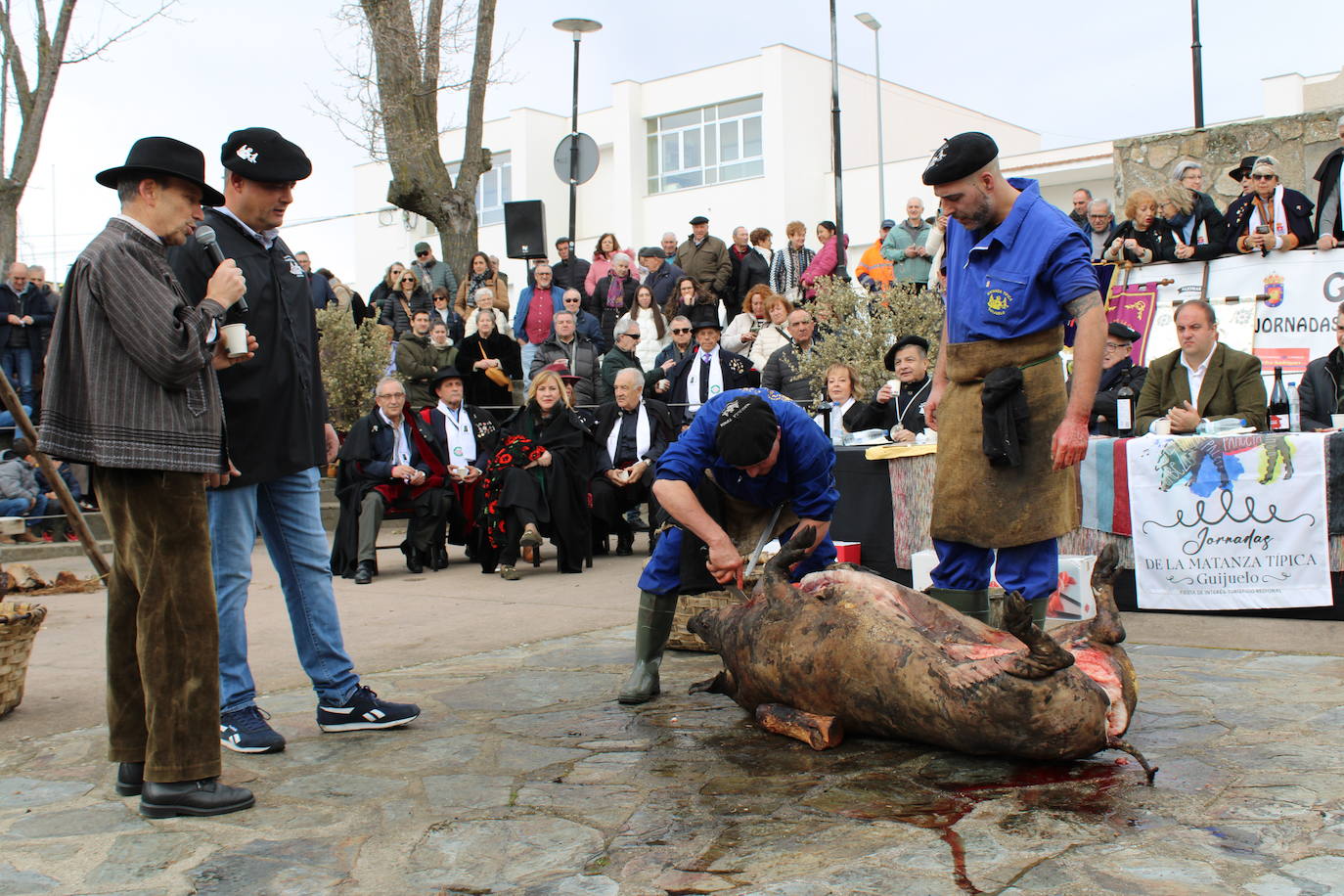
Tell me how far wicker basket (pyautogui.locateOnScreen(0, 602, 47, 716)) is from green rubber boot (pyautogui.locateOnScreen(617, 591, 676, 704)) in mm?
2231

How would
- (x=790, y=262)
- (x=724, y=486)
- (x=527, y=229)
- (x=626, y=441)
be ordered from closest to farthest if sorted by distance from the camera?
(x=724, y=486)
(x=626, y=441)
(x=790, y=262)
(x=527, y=229)

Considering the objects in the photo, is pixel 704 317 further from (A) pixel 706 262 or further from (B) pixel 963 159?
(B) pixel 963 159

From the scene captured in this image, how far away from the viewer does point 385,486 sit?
8938 mm

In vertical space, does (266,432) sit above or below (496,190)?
below

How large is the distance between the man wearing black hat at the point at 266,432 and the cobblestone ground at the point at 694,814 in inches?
10.1

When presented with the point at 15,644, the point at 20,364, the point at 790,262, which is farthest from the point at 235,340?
the point at 790,262

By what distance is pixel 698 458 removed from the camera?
4211 mm

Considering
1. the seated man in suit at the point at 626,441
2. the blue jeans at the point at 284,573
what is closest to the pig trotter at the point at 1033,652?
the blue jeans at the point at 284,573

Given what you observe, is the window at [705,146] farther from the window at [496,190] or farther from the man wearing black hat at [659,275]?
the man wearing black hat at [659,275]

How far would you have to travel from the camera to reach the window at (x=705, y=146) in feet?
101

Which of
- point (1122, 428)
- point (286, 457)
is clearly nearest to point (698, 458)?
point (286, 457)

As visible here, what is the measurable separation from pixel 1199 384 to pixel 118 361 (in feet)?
19.5

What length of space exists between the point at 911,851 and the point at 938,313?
7.80 m

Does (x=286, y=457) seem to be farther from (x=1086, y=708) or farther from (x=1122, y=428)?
(x=1122, y=428)
